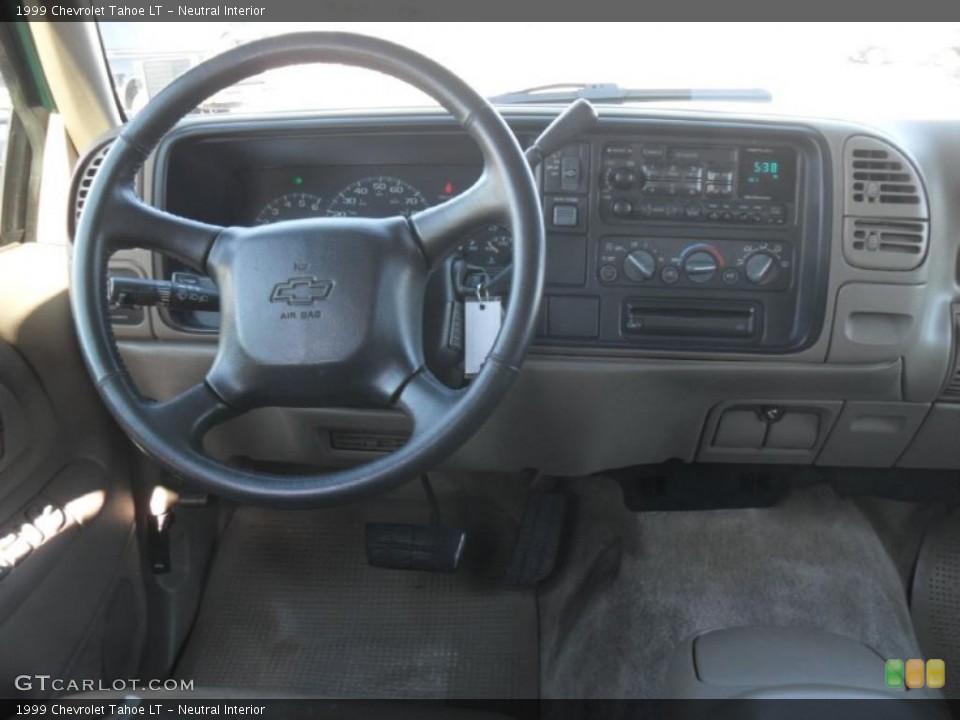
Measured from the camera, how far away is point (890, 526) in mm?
2100

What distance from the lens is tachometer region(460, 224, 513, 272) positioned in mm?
1681

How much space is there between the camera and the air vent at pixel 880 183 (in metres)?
1.59

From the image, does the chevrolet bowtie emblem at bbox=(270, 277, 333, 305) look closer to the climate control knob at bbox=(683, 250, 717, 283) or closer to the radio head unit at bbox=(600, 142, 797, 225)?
the radio head unit at bbox=(600, 142, 797, 225)

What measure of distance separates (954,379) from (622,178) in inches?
30.9

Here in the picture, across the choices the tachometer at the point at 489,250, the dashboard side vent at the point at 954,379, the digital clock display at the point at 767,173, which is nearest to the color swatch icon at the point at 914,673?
the dashboard side vent at the point at 954,379

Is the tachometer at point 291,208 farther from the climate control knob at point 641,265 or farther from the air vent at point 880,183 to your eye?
the air vent at point 880,183

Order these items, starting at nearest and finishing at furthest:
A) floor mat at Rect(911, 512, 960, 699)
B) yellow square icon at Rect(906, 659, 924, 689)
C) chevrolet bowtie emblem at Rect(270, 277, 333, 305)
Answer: chevrolet bowtie emblem at Rect(270, 277, 333, 305) < yellow square icon at Rect(906, 659, 924, 689) < floor mat at Rect(911, 512, 960, 699)

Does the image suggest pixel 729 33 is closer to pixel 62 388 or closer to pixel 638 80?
pixel 638 80

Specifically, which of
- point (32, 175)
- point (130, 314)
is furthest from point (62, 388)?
point (32, 175)

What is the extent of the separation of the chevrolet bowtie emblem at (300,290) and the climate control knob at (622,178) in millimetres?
653

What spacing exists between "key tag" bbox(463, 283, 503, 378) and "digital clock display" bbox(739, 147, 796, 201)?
1.84ft

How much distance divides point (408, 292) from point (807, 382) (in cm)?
89

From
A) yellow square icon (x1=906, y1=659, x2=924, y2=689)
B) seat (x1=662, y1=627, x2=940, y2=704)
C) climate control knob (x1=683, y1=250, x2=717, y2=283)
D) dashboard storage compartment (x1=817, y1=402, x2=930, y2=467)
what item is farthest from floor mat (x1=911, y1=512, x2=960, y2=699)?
climate control knob (x1=683, y1=250, x2=717, y2=283)

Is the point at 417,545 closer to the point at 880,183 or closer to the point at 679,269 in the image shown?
the point at 679,269
